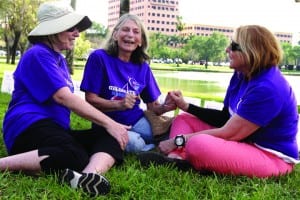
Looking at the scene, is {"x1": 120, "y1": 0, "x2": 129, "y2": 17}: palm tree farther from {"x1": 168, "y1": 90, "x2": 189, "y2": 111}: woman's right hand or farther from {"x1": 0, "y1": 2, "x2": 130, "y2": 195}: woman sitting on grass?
{"x1": 0, "y1": 2, "x2": 130, "y2": 195}: woman sitting on grass

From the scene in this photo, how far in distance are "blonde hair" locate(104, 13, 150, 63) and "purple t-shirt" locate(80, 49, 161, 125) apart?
0.23 ft

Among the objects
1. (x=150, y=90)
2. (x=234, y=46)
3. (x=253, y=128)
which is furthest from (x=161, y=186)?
(x=150, y=90)

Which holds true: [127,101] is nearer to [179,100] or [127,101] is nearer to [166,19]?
[179,100]

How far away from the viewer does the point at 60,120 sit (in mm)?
3992

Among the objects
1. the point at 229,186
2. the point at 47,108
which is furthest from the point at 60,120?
the point at 229,186

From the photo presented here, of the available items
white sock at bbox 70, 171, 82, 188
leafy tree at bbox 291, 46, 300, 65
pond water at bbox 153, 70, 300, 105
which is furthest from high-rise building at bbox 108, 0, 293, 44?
white sock at bbox 70, 171, 82, 188

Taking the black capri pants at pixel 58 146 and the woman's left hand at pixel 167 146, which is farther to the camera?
the woman's left hand at pixel 167 146

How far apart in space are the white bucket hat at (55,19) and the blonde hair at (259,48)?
142cm

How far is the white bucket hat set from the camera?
3.90m

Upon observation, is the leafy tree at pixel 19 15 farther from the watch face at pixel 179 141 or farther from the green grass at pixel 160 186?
the green grass at pixel 160 186

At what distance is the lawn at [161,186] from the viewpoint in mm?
3258

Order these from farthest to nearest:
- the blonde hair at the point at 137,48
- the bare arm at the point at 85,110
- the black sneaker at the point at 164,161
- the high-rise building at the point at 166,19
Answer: the high-rise building at the point at 166,19 < the blonde hair at the point at 137,48 < the black sneaker at the point at 164,161 < the bare arm at the point at 85,110

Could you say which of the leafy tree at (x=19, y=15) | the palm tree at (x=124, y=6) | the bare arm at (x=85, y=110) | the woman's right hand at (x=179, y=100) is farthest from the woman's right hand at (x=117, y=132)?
the leafy tree at (x=19, y=15)

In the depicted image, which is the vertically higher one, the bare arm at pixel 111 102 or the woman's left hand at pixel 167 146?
the bare arm at pixel 111 102
